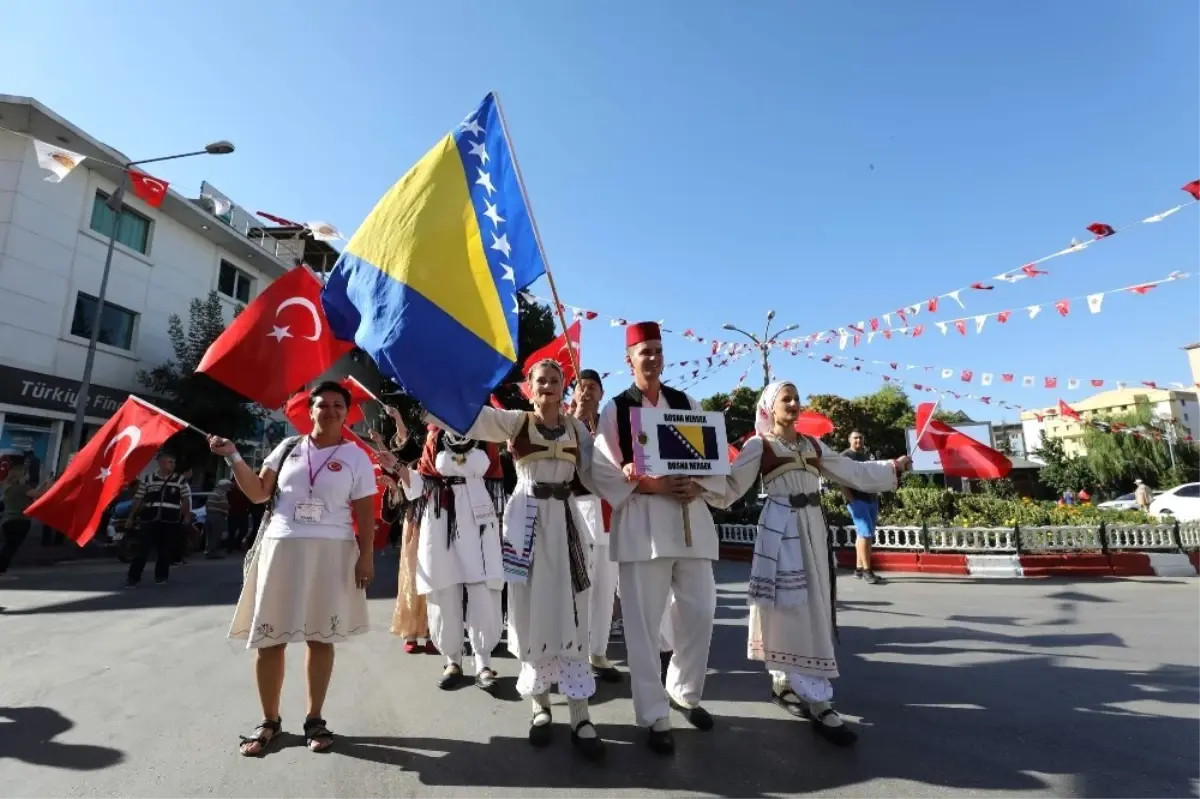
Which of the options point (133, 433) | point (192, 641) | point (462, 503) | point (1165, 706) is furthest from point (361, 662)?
point (1165, 706)

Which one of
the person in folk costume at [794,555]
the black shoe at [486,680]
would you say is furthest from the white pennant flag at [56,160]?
the person in folk costume at [794,555]

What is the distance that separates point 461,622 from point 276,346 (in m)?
2.18

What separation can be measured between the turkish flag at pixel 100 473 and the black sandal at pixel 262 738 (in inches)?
61.9

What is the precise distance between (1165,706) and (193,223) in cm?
2264

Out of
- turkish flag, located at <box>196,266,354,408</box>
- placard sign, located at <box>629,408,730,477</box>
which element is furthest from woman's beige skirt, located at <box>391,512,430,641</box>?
placard sign, located at <box>629,408,730,477</box>

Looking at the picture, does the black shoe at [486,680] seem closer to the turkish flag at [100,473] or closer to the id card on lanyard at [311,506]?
the id card on lanyard at [311,506]

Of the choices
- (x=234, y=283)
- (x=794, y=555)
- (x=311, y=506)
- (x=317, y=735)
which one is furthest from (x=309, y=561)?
(x=234, y=283)

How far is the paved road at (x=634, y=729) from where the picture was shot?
263cm

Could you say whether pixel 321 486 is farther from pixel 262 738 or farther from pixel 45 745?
pixel 45 745

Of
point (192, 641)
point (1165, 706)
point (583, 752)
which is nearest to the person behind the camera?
point (583, 752)

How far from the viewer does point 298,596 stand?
3.01 metres

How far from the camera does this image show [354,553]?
3.24m

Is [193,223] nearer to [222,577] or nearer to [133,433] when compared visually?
[222,577]

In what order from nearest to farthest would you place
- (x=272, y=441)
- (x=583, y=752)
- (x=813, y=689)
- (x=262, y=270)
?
(x=583, y=752) → (x=813, y=689) → (x=272, y=441) → (x=262, y=270)
